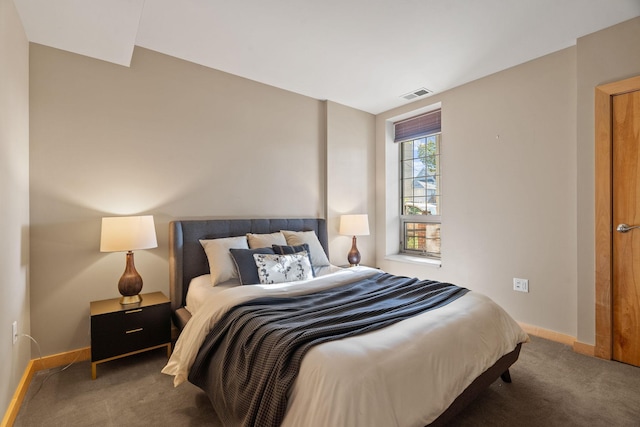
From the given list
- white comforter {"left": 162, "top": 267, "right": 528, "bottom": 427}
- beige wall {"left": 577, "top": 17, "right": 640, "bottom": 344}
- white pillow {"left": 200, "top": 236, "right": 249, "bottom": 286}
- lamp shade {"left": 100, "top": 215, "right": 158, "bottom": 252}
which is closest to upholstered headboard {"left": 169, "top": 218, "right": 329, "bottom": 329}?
white pillow {"left": 200, "top": 236, "right": 249, "bottom": 286}

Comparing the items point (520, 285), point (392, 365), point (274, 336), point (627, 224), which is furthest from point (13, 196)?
point (627, 224)

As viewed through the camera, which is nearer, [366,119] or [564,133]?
[564,133]

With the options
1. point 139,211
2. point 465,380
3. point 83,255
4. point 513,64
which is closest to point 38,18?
point 139,211

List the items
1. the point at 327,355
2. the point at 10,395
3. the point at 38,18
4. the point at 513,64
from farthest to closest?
the point at 513,64 < the point at 38,18 < the point at 10,395 < the point at 327,355

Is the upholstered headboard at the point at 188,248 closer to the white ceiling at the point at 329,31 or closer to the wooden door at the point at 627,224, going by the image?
the white ceiling at the point at 329,31

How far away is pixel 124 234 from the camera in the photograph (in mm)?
2334

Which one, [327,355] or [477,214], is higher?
[477,214]

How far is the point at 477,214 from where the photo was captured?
3.43 meters

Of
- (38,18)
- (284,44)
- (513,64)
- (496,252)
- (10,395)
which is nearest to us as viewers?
(10,395)

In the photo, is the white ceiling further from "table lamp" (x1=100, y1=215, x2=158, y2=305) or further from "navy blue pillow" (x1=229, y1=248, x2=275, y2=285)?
"navy blue pillow" (x1=229, y1=248, x2=275, y2=285)

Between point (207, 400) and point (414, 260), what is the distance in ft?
9.72

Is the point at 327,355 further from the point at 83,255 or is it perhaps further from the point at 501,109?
the point at 501,109

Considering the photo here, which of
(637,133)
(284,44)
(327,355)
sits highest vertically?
(284,44)

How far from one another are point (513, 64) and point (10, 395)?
4.61 m
